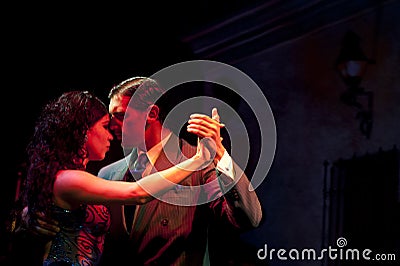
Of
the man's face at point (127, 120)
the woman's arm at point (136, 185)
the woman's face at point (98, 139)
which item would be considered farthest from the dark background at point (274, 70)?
the woman's arm at point (136, 185)

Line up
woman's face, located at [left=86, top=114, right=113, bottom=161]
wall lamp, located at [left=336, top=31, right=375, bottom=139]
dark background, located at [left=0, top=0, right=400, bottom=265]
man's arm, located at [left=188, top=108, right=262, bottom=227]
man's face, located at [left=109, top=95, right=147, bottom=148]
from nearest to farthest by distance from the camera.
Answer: man's arm, located at [left=188, top=108, right=262, bottom=227], woman's face, located at [left=86, top=114, right=113, bottom=161], man's face, located at [left=109, top=95, right=147, bottom=148], dark background, located at [left=0, top=0, right=400, bottom=265], wall lamp, located at [left=336, top=31, right=375, bottom=139]

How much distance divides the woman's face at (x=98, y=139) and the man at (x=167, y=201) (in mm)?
148

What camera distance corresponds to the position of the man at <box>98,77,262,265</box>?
3127mm

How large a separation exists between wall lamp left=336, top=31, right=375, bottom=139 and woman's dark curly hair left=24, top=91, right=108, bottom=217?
11.2 ft

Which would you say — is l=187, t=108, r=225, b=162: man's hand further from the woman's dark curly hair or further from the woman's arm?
the woman's dark curly hair

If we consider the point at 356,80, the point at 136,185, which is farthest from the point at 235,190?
the point at 356,80

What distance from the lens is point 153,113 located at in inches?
139

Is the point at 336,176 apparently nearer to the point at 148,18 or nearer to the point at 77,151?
the point at 148,18

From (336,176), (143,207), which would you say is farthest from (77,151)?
(336,176)

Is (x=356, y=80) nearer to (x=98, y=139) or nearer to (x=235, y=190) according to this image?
(x=235, y=190)

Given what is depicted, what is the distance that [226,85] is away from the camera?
662 cm

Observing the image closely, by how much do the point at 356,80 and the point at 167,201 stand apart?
133 inches

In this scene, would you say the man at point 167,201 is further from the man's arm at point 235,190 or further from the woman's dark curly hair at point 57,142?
the woman's dark curly hair at point 57,142

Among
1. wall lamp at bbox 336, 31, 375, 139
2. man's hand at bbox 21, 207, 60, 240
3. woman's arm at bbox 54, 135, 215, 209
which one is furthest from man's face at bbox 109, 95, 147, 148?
wall lamp at bbox 336, 31, 375, 139
